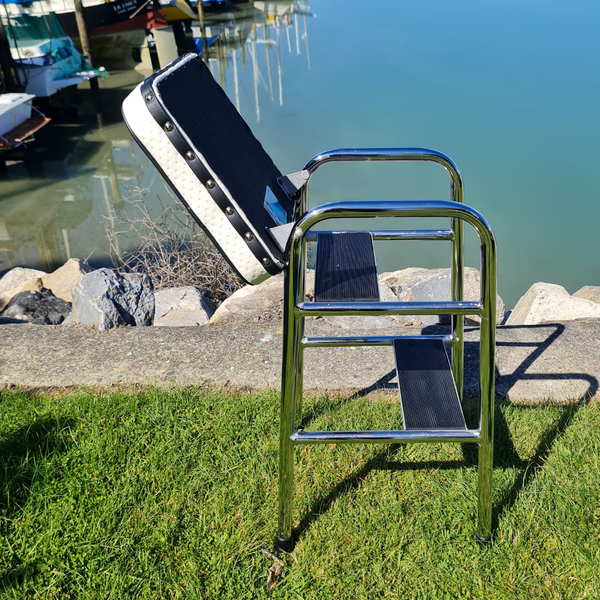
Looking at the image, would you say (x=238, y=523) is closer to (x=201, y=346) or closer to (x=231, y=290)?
(x=201, y=346)

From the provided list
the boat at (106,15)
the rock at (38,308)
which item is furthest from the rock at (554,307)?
the boat at (106,15)

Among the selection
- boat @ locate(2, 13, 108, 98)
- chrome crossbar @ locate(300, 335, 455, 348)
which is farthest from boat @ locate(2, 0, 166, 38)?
chrome crossbar @ locate(300, 335, 455, 348)

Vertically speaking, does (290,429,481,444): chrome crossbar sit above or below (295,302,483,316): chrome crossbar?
below

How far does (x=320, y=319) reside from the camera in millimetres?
3084

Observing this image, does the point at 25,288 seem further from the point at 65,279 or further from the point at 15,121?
the point at 15,121

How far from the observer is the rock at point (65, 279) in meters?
5.67

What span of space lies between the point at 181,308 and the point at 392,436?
305cm

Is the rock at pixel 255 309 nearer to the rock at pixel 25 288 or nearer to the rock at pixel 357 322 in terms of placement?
the rock at pixel 357 322

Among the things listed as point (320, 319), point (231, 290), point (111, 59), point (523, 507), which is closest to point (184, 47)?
point (111, 59)

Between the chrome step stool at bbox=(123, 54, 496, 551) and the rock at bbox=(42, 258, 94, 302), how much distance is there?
4098mm

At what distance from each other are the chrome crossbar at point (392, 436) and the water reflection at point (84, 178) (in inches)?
173

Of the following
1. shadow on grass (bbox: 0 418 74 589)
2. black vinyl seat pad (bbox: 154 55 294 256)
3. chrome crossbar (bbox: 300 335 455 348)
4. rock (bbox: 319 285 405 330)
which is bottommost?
rock (bbox: 319 285 405 330)

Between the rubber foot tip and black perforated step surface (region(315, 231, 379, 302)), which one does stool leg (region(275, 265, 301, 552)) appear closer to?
the rubber foot tip

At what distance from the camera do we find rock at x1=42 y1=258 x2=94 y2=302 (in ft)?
18.6
